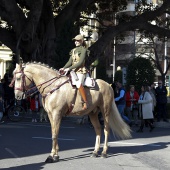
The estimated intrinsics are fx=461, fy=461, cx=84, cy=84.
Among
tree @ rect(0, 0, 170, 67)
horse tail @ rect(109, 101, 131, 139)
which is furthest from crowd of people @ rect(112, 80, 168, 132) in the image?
horse tail @ rect(109, 101, 131, 139)

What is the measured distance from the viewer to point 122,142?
14.1 m

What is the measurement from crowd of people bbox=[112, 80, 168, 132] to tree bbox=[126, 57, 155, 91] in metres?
1.50

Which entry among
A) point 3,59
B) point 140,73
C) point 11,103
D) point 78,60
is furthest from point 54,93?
point 3,59

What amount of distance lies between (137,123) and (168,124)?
1.61 m

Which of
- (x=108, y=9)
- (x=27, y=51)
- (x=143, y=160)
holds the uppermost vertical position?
(x=108, y=9)

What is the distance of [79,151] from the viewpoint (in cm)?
1198

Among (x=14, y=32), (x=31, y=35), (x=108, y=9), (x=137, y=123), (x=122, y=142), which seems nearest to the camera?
(x=122, y=142)

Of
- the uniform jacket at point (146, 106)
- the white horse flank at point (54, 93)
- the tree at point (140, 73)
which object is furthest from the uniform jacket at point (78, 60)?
the tree at point (140, 73)

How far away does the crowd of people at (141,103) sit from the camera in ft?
60.1

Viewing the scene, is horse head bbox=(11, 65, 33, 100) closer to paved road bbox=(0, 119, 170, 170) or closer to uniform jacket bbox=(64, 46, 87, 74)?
uniform jacket bbox=(64, 46, 87, 74)

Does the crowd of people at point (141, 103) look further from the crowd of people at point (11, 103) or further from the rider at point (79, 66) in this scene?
the rider at point (79, 66)

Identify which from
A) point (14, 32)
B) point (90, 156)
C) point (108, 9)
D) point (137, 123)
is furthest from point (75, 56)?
point (108, 9)

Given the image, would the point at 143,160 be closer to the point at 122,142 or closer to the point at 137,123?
the point at 122,142

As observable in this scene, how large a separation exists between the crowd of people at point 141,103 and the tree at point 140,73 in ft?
4.91
